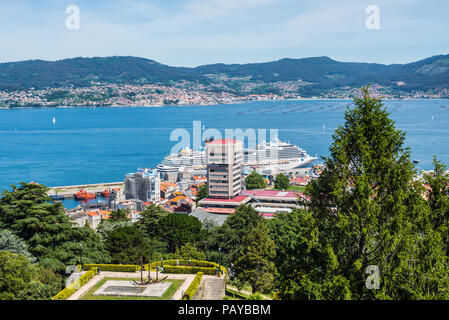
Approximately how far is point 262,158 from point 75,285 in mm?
40363

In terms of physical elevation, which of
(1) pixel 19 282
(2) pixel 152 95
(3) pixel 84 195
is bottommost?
(3) pixel 84 195

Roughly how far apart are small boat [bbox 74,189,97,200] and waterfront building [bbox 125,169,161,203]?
4.33 meters

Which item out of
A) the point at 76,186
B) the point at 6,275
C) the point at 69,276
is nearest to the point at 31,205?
the point at 69,276

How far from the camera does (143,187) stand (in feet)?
103

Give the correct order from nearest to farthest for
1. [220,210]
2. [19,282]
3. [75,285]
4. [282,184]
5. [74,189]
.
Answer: [19,282], [75,285], [220,210], [282,184], [74,189]

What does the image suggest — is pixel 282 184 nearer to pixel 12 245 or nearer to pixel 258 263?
pixel 258 263

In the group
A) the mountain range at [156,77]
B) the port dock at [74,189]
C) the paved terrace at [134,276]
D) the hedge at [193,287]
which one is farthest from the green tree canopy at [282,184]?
the mountain range at [156,77]

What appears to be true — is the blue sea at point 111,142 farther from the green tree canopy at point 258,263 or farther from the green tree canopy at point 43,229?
the green tree canopy at point 258,263

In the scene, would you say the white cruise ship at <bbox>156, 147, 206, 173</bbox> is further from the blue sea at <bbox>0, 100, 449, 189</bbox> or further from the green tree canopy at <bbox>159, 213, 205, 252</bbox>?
the green tree canopy at <bbox>159, 213, 205, 252</bbox>

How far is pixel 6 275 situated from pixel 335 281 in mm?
7095

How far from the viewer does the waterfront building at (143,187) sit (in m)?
31.2

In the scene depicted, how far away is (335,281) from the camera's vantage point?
4.18m

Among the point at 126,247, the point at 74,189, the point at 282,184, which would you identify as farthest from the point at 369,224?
the point at 74,189

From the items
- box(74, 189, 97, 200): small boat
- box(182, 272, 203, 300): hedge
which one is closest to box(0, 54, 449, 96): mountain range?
box(74, 189, 97, 200): small boat
